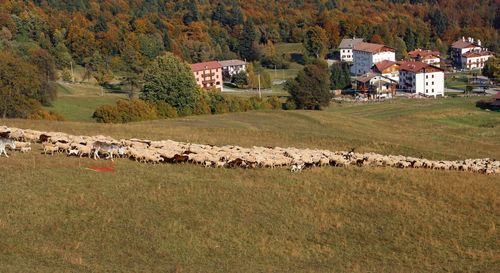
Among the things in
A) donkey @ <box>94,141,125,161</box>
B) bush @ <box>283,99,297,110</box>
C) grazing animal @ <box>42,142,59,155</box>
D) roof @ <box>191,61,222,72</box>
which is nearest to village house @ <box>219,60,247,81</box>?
roof @ <box>191,61,222,72</box>

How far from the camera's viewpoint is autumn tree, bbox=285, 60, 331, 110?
10169 cm

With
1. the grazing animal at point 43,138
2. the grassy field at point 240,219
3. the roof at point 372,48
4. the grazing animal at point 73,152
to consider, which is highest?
the roof at point 372,48

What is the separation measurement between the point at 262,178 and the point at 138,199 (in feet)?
26.6

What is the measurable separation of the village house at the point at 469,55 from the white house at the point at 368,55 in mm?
17597

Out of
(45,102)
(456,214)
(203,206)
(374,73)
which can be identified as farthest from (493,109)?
(203,206)

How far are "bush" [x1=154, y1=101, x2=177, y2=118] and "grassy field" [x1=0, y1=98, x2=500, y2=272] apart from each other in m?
48.9

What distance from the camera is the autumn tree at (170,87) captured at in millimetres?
90938

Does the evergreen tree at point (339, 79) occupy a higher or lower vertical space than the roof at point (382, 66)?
lower

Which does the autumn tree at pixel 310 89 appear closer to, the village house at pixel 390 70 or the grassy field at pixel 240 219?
the village house at pixel 390 70

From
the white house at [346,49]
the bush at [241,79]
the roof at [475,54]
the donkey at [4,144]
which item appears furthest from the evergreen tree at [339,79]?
the donkey at [4,144]

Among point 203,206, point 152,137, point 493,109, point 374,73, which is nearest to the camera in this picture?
point 203,206

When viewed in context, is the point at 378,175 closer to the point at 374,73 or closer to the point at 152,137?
the point at 152,137

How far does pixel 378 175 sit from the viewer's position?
38625 millimetres

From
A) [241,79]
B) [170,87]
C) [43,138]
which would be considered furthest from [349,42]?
[43,138]
